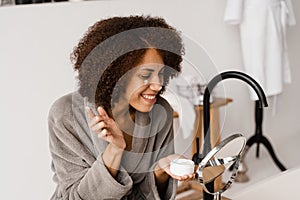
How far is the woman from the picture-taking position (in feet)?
2.98

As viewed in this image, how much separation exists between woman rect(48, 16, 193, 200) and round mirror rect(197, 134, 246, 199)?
0.18 feet

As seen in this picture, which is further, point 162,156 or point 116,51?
point 162,156

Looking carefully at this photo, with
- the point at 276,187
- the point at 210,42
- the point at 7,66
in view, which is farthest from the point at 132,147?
the point at 210,42

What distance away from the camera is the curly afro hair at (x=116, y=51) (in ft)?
2.97

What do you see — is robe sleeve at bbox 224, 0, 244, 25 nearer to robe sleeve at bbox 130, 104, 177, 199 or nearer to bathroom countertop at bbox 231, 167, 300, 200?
bathroom countertop at bbox 231, 167, 300, 200

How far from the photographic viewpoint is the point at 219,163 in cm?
95

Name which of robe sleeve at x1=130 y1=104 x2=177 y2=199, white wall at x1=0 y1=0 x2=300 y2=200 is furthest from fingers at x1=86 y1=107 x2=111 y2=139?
white wall at x1=0 y1=0 x2=300 y2=200

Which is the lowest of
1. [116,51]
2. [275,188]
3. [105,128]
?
[275,188]

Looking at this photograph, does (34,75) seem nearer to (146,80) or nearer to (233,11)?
(146,80)

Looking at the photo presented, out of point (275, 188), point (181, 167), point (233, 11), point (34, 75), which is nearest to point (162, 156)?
point (181, 167)

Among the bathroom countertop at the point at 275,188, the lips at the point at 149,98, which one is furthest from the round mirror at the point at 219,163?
the bathroom countertop at the point at 275,188

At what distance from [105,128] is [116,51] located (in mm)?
145

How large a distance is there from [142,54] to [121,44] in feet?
0.14

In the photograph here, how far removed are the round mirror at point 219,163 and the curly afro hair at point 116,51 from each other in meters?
0.17
